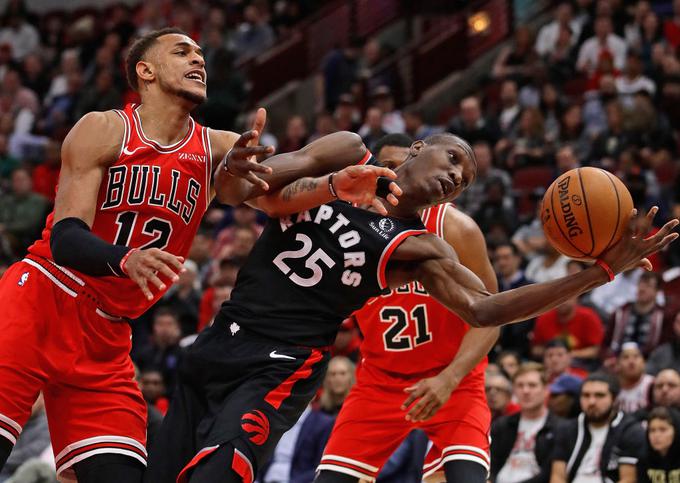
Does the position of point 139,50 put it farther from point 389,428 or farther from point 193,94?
point 389,428

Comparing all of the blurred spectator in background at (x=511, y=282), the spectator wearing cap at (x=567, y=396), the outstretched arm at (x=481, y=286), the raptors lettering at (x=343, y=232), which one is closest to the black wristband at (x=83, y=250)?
the raptors lettering at (x=343, y=232)

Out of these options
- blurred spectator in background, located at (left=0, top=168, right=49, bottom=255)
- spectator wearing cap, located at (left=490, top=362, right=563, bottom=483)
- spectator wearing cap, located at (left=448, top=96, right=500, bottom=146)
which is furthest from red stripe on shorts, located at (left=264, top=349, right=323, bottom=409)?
blurred spectator in background, located at (left=0, top=168, right=49, bottom=255)

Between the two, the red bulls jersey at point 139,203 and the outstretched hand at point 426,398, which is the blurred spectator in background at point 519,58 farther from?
the red bulls jersey at point 139,203

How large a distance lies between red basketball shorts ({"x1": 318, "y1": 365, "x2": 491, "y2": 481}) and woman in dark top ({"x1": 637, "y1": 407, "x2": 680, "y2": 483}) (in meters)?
2.35

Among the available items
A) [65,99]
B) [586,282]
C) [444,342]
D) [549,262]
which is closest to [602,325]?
[549,262]

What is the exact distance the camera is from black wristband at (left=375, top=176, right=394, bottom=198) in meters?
5.32

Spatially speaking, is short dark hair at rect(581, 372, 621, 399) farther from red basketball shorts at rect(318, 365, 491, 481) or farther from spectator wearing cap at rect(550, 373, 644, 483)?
red basketball shorts at rect(318, 365, 491, 481)

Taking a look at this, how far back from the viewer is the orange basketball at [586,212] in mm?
5031

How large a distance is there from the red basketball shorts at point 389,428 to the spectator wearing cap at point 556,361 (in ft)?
12.2

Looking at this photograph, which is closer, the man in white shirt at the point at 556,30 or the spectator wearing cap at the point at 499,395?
the spectator wearing cap at the point at 499,395

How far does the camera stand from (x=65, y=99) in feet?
59.9

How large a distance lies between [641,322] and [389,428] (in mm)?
4605

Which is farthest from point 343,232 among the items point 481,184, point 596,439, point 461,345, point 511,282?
point 481,184

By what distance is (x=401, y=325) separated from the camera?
645 cm
